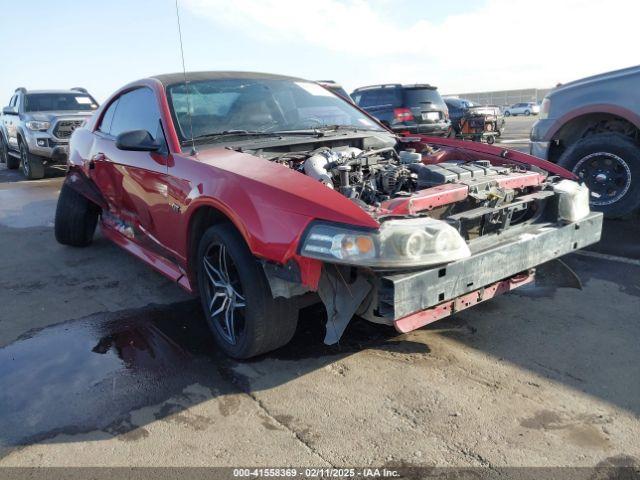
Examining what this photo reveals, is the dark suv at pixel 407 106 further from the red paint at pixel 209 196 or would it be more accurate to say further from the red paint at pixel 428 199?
the red paint at pixel 428 199

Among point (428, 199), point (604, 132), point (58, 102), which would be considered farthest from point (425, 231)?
point (58, 102)

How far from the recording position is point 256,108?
4059mm

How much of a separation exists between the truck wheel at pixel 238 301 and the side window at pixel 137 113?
1.15 m

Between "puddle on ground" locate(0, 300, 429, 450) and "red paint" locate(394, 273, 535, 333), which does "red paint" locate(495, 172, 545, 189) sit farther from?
"puddle on ground" locate(0, 300, 429, 450)

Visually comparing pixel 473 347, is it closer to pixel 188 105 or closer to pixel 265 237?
pixel 265 237

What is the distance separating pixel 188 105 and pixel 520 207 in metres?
2.35

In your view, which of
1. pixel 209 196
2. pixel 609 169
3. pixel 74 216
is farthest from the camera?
pixel 609 169

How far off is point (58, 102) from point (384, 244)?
12.1m

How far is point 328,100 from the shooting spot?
4570 mm

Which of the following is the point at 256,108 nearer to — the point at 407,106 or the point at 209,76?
the point at 209,76

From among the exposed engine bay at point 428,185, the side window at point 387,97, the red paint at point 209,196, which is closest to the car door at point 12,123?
the side window at point 387,97

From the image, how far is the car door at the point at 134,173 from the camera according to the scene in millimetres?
3680

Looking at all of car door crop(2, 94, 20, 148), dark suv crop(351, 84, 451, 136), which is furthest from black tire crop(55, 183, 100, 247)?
dark suv crop(351, 84, 451, 136)

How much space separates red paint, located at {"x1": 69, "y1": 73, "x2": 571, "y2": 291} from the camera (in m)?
2.59
